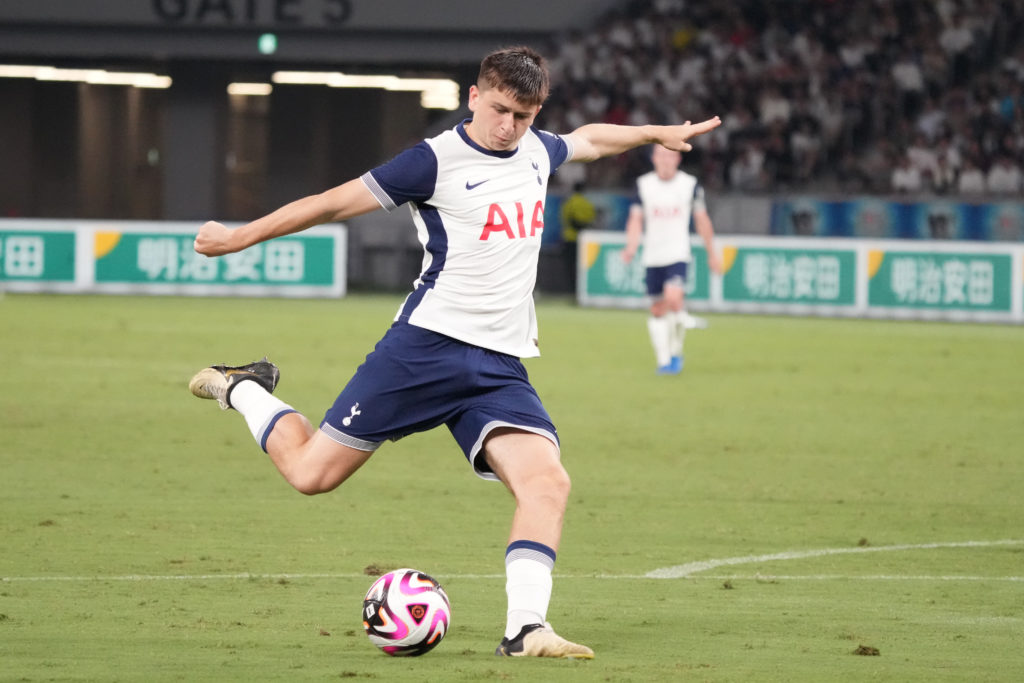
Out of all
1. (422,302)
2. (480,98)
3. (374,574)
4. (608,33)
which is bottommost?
(374,574)

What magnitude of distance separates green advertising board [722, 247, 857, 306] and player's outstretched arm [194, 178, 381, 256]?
19.5 meters

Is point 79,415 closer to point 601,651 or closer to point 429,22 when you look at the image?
point 601,651

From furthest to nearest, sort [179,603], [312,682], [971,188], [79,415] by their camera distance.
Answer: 1. [971,188]
2. [79,415]
3. [179,603]
4. [312,682]

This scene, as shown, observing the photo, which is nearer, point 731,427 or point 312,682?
point 312,682

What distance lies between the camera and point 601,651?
18.2 ft

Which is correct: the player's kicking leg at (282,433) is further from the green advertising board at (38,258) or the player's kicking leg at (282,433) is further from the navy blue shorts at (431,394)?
the green advertising board at (38,258)

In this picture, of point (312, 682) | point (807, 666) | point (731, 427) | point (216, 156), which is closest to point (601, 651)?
point (807, 666)

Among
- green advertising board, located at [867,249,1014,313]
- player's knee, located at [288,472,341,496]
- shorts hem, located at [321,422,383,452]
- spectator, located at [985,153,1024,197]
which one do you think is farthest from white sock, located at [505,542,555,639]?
spectator, located at [985,153,1024,197]

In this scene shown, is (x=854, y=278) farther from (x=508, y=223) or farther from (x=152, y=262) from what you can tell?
(x=508, y=223)

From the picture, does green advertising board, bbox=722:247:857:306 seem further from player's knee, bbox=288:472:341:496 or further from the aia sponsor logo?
player's knee, bbox=288:472:341:496

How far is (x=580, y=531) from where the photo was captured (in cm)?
839

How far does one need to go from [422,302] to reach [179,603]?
1.68 metres

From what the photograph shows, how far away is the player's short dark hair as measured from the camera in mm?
5359

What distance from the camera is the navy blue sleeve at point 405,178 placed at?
5.44 m
